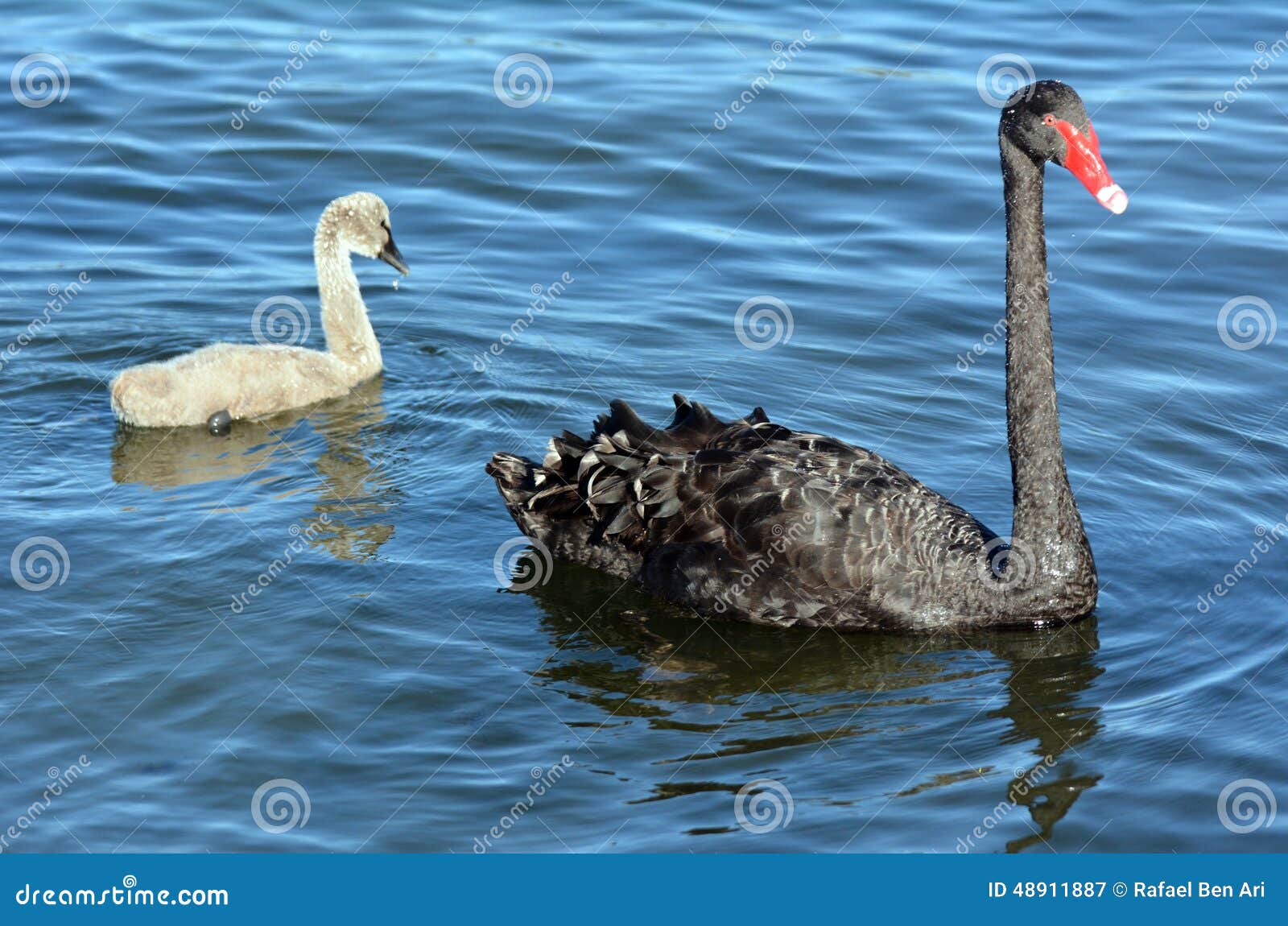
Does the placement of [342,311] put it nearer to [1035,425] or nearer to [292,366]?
[292,366]

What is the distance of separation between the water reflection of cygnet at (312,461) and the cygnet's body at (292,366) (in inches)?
4.2

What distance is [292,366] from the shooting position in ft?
31.4

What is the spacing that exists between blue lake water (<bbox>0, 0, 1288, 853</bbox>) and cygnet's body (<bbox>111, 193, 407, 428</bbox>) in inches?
7.8

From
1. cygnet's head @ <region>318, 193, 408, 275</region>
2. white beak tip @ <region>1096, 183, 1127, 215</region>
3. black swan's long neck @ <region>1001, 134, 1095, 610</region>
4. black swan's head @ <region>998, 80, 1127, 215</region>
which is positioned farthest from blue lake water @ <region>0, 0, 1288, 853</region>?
black swan's head @ <region>998, 80, 1127, 215</region>

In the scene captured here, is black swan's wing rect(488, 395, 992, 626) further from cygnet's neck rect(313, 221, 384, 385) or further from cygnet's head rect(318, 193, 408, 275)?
cygnet's head rect(318, 193, 408, 275)

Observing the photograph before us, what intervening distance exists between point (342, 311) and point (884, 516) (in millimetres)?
4195

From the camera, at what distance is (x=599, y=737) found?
21.4 feet

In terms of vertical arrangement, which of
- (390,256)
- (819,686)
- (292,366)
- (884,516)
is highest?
(390,256)

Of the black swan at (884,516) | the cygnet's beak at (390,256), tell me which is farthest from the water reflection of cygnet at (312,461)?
the black swan at (884,516)

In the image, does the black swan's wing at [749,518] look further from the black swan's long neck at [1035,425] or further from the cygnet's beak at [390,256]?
the cygnet's beak at [390,256]

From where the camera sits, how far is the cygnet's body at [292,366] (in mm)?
9086

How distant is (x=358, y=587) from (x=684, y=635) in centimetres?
158

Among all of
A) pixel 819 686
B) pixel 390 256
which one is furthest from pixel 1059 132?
pixel 390 256

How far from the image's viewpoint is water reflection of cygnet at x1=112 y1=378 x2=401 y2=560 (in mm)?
8383
